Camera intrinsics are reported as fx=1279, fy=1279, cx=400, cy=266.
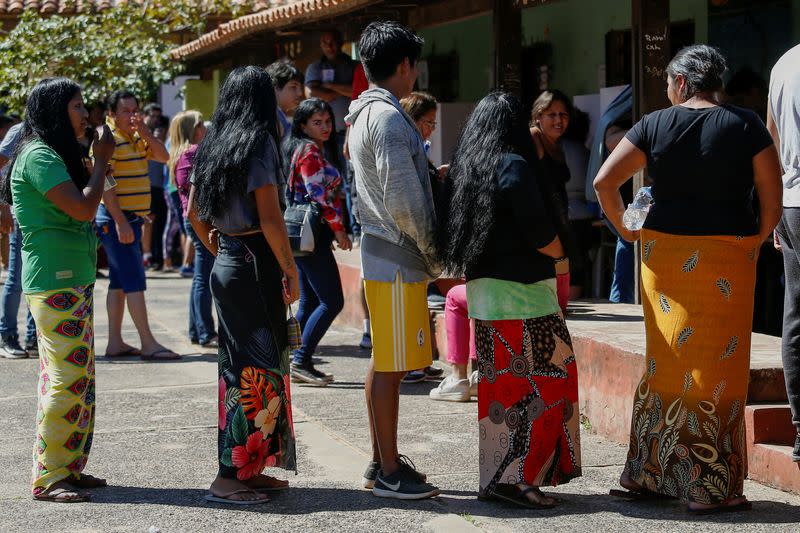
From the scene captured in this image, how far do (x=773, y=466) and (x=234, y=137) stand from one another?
2.63 metres

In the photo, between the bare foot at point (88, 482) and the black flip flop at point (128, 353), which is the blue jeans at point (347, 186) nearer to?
the black flip flop at point (128, 353)

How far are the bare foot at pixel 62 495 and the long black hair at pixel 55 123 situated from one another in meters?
1.26

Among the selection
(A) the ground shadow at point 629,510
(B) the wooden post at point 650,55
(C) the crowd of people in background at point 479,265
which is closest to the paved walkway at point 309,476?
(A) the ground shadow at point 629,510

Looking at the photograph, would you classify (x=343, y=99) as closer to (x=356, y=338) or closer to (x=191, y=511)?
(x=356, y=338)

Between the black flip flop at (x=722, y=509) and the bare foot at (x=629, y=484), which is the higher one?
the bare foot at (x=629, y=484)

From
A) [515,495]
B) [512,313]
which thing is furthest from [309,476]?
[512,313]

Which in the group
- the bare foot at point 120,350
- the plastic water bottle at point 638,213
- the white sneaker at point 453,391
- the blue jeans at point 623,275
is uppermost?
the plastic water bottle at point 638,213

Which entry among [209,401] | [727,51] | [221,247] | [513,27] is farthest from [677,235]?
[727,51]

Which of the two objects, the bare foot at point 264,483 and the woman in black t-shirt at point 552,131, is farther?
the woman in black t-shirt at point 552,131

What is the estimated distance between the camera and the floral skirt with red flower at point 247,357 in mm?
5242

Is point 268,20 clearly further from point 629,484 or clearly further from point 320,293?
point 629,484

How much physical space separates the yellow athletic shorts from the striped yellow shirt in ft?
13.4

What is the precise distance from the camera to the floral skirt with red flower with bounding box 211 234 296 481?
17.2 ft

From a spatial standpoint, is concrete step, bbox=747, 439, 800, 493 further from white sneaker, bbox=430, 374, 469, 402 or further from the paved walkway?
white sneaker, bbox=430, 374, 469, 402
